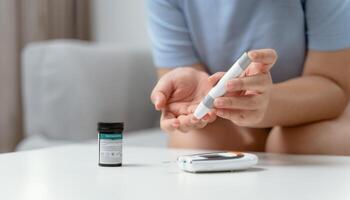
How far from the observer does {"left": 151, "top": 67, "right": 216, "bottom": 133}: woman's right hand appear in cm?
91

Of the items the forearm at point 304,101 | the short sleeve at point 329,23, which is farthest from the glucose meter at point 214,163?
the short sleeve at point 329,23

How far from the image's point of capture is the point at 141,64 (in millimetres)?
2242

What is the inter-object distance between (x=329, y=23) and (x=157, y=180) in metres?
0.54

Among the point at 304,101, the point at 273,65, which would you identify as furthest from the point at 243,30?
the point at 304,101

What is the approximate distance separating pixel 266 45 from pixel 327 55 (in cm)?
12

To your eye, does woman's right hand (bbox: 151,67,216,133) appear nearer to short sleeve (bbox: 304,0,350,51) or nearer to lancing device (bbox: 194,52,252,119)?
lancing device (bbox: 194,52,252,119)

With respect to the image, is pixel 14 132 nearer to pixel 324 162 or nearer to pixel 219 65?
pixel 219 65

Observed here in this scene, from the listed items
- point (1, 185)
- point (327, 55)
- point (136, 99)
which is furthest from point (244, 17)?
point (136, 99)

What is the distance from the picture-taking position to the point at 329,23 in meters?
1.07

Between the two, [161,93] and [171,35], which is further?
[171,35]

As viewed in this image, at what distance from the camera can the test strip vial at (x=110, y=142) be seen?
80cm

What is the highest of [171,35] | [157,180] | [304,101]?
[171,35]

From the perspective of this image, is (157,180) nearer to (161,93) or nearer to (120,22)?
(161,93)

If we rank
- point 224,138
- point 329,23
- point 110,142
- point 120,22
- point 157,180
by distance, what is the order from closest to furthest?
point 157,180 < point 110,142 < point 329,23 < point 224,138 < point 120,22
